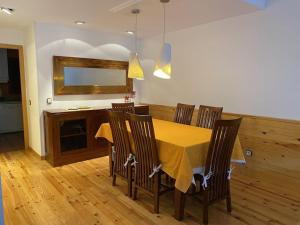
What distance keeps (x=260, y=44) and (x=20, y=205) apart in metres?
3.55

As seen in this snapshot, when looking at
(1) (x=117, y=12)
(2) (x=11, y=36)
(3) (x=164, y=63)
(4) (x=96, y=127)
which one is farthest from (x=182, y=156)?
(2) (x=11, y=36)

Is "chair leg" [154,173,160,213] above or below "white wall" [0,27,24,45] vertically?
below

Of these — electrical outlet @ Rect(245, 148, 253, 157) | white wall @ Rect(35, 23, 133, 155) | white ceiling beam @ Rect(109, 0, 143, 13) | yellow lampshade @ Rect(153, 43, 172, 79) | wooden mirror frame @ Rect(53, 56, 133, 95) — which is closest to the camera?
yellow lampshade @ Rect(153, 43, 172, 79)

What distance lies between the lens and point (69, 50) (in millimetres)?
4129

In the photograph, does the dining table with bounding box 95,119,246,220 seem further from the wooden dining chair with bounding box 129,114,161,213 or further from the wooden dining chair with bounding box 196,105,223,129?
the wooden dining chair with bounding box 196,105,223,129

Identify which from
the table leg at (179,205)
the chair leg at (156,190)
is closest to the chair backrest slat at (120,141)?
the chair leg at (156,190)

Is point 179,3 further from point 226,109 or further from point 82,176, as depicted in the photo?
point 82,176

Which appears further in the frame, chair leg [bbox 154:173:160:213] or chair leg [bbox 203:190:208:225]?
chair leg [bbox 154:173:160:213]

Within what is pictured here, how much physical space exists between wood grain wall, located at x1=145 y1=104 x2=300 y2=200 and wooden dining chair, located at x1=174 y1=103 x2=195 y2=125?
64cm

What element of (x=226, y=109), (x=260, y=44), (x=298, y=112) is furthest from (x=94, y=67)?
(x=298, y=112)

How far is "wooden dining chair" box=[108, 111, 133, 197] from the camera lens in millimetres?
2700

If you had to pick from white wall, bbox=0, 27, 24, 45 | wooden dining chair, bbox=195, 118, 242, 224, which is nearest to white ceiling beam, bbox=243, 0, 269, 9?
wooden dining chair, bbox=195, 118, 242, 224

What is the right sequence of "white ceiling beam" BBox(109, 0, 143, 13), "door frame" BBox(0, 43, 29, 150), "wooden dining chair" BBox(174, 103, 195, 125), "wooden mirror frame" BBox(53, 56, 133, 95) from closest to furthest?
1. "white ceiling beam" BBox(109, 0, 143, 13)
2. "wooden dining chair" BBox(174, 103, 195, 125)
3. "wooden mirror frame" BBox(53, 56, 133, 95)
4. "door frame" BBox(0, 43, 29, 150)

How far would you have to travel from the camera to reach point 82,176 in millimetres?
3377
